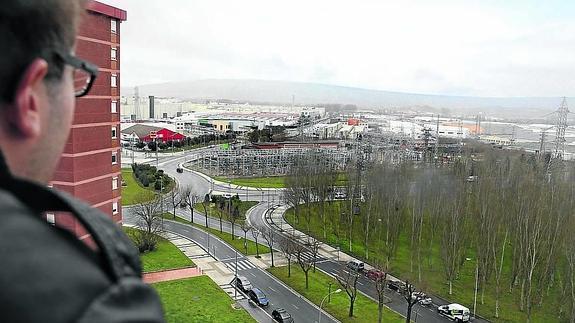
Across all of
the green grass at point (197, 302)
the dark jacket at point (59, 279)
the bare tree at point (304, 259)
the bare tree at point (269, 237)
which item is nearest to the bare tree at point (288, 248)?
the bare tree at point (304, 259)

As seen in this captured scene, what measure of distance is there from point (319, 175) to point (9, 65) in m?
19.7

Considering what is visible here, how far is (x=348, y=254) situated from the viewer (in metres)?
15.8

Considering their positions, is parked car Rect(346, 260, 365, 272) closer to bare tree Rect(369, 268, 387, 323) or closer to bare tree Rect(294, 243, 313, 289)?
bare tree Rect(369, 268, 387, 323)

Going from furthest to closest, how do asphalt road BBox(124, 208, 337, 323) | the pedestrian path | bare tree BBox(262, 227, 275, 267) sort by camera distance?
bare tree BBox(262, 227, 275, 267) → the pedestrian path → asphalt road BBox(124, 208, 337, 323)

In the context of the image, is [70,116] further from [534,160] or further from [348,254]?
[534,160]

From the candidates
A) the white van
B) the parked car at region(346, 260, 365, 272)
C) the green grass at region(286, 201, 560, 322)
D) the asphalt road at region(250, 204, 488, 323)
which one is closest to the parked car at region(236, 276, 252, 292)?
the asphalt road at region(250, 204, 488, 323)

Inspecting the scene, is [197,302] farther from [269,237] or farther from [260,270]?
[269,237]

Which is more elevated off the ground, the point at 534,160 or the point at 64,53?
the point at 64,53

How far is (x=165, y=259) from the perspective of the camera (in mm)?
14633

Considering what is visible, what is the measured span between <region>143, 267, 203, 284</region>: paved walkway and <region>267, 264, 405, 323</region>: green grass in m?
2.10

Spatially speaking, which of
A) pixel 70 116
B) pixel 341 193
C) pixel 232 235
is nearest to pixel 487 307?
pixel 232 235

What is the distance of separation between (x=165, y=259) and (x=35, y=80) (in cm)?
1480

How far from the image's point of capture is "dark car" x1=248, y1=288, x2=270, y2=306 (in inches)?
467

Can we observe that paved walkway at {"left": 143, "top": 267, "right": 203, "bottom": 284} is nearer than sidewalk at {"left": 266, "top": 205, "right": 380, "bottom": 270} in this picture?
Yes
